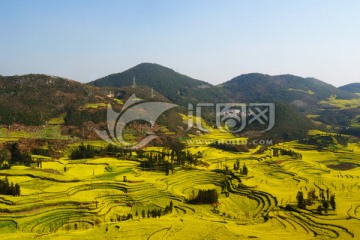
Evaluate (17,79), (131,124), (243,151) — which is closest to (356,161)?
(243,151)

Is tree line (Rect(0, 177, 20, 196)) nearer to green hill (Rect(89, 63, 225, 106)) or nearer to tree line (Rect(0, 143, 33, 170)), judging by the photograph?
tree line (Rect(0, 143, 33, 170))

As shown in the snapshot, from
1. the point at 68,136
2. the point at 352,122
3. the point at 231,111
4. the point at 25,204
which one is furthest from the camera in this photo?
the point at 231,111

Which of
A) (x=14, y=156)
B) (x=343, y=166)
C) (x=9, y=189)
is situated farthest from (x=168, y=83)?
(x=9, y=189)

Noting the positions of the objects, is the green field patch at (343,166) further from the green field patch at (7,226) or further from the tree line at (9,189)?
the green field patch at (7,226)

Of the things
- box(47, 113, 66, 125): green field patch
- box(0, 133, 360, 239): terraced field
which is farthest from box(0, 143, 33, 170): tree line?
box(47, 113, 66, 125): green field patch

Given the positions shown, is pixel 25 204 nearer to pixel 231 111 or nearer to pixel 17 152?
pixel 17 152

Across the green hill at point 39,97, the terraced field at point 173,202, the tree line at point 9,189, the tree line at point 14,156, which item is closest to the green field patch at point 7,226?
the terraced field at point 173,202

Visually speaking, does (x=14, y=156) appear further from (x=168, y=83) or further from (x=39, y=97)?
(x=168, y=83)

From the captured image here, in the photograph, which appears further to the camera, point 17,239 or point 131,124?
point 131,124
